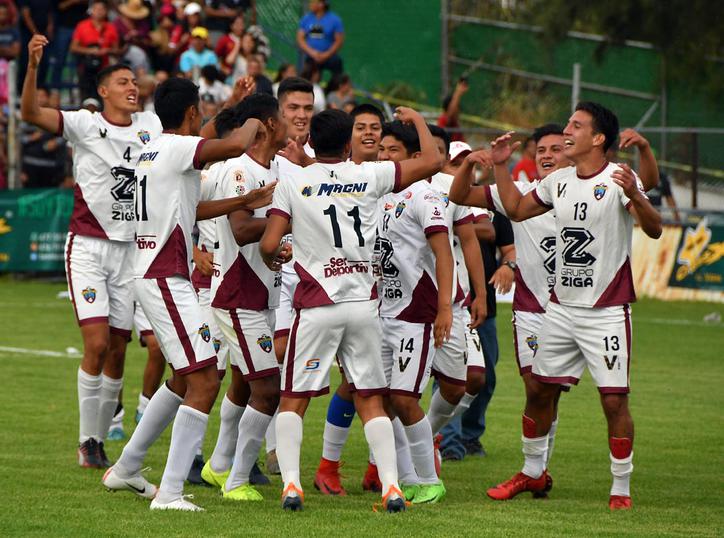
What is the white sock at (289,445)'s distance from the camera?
7.95 m

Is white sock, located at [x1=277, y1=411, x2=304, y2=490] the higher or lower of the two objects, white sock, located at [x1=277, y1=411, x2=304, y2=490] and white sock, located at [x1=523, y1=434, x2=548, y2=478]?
the higher

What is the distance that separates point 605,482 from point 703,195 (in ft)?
45.1

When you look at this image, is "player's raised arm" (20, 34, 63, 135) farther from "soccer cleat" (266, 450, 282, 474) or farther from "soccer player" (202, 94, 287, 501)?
"soccer cleat" (266, 450, 282, 474)

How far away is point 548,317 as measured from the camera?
877 centimetres

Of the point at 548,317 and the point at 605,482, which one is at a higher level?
the point at 548,317

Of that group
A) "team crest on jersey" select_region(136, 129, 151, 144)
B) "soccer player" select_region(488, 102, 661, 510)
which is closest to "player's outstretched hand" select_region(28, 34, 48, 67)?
"team crest on jersey" select_region(136, 129, 151, 144)

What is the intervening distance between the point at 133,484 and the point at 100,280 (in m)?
1.95

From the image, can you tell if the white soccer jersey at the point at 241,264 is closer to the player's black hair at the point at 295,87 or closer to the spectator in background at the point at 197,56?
the player's black hair at the point at 295,87

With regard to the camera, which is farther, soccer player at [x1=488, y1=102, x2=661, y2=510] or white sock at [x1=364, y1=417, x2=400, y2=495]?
soccer player at [x1=488, y1=102, x2=661, y2=510]

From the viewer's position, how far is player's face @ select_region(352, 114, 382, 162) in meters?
8.92

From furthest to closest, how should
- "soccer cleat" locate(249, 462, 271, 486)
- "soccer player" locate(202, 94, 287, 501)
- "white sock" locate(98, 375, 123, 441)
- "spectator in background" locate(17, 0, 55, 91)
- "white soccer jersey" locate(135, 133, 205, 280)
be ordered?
"spectator in background" locate(17, 0, 55, 91)
"white sock" locate(98, 375, 123, 441)
"soccer cleat" locate(249, 462, 271, 486)
"soccer player" locate(202, 94, 287, 501)
"white soccer jersey" locate(135, 133, 205, 280)

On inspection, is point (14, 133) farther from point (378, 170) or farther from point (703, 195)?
point (378, 170)

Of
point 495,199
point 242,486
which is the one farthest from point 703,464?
point 242,486

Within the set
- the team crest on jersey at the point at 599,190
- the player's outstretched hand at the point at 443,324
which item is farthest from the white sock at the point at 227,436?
the team crest on jersey at the point at 599,190
